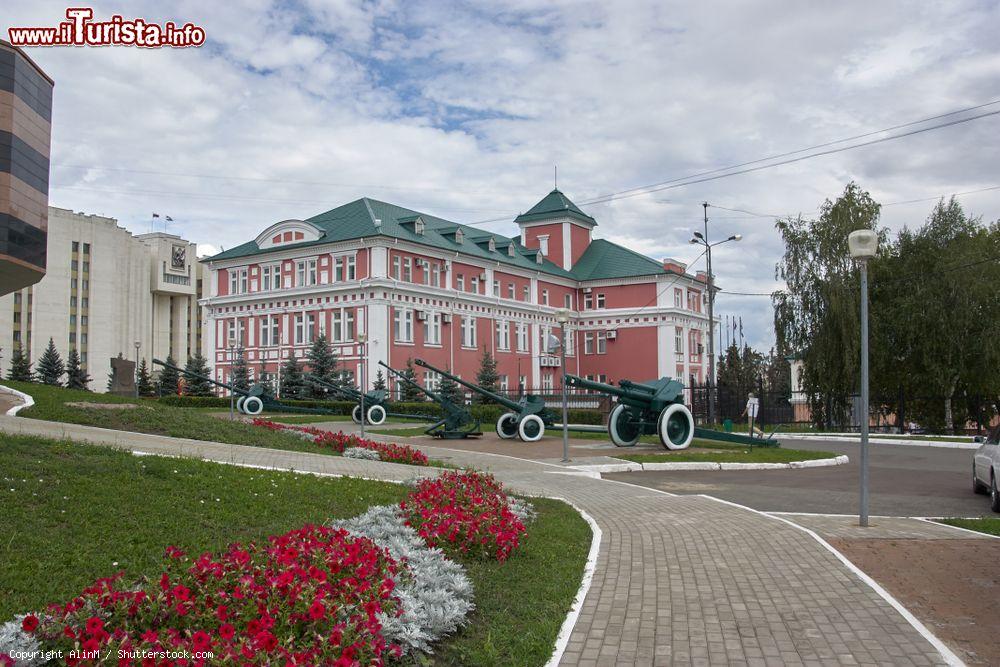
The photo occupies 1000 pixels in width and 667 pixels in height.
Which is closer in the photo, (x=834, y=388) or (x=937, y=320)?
(x=937, y=320)

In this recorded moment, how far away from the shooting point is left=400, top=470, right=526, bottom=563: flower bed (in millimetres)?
7461

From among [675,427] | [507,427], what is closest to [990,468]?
[675,427]

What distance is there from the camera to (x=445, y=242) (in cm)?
5009

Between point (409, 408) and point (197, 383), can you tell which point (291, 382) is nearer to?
point (197, 383)

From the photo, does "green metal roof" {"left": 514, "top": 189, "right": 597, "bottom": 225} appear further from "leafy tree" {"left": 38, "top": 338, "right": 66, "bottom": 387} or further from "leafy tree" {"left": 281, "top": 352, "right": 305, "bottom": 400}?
"leafy tree" {"left": 38, "top": 338, "right": 66, "bottom": 387}

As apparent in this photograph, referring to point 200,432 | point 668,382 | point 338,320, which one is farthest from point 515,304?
point 200,432

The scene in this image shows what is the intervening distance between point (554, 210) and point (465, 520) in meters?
55.2

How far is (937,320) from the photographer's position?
33.3 meters

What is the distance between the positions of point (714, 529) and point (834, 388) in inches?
1143

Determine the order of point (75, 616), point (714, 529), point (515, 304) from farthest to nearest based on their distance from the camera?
point (515, 304) < point (714, 529) < point (75, 616)

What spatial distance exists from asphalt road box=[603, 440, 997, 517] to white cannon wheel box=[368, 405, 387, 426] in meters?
15.7

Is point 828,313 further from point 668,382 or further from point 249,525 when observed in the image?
point 249,525

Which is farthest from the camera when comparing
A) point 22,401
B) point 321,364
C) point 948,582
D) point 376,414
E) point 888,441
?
point 321,364

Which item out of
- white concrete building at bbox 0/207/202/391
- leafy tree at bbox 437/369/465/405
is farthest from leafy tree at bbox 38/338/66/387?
leafy tree at bbox 437/369/465/405
